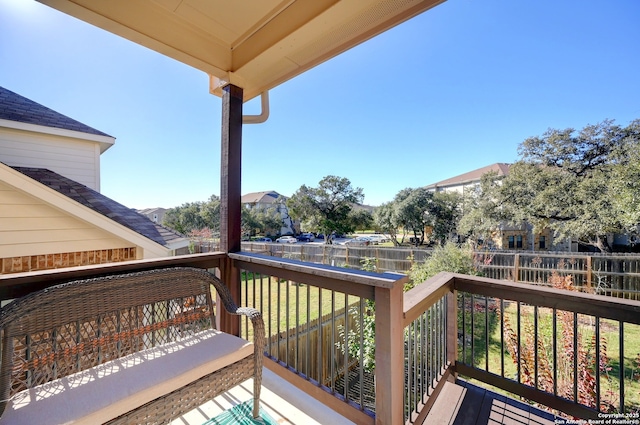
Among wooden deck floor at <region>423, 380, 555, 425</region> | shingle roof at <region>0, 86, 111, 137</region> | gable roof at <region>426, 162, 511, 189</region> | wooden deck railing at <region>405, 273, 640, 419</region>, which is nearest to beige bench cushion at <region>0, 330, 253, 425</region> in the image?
wooden deck railing at <region>405, 273, 640, 419</region>

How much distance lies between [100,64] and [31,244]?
10.1 feet

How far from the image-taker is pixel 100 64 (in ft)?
13.6

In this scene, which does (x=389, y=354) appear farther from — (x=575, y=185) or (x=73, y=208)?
(x=575, y=185)

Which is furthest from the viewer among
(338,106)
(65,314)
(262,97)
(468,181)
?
(468,181)

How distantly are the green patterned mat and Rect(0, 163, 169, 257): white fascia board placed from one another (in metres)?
2.59

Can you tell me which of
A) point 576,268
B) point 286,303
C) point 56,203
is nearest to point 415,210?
point 576,268

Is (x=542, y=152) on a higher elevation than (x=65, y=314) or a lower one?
higher

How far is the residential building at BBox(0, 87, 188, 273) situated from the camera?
2.64 meters

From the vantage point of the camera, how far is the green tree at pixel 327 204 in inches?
767

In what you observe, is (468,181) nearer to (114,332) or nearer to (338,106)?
(338,106)

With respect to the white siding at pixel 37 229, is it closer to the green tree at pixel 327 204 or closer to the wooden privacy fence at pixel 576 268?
the wooden privacy fence at pixel 576 268

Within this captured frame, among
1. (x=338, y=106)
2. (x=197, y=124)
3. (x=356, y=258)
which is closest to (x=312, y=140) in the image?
(x=338, y=106)

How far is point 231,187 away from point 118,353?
1.33 meters

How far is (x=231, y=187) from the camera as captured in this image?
225cm
